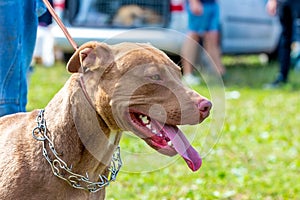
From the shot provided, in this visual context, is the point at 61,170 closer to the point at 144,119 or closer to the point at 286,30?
the point at 144,119

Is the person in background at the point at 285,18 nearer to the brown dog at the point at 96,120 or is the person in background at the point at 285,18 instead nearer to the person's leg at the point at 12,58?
the person's leg at the point at 12,58

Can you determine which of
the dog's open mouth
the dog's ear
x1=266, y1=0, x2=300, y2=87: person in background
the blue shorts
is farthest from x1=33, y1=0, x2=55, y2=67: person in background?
the dog's open mouth

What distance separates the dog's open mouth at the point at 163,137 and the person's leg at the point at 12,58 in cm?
107

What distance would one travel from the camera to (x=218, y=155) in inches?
Answer: 258

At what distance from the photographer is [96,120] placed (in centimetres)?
318

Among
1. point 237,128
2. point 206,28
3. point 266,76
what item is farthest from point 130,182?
point 266,76

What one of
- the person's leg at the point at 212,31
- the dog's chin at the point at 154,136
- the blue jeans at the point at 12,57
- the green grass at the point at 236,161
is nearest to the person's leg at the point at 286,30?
the green grass at the point at 236,161

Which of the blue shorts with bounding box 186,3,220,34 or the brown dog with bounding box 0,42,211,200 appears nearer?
the brown dog with bounding box 0,42,211,200

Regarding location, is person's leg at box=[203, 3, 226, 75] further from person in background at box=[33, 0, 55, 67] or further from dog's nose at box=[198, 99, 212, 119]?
dog's nose at box=[198, 99, 212, 119]

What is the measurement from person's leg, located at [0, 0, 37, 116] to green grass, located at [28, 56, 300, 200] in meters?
0.70

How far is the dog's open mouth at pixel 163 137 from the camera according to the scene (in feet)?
10.2

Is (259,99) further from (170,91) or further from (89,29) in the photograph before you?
(170,91)

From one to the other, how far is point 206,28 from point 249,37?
242 cm

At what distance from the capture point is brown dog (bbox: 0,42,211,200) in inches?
121
